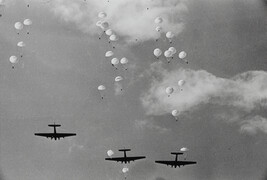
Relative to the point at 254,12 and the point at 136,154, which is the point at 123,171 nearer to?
the point at 136,154

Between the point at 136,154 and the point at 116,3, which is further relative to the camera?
the point at 136,154

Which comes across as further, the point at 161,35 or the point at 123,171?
the point at 123,171

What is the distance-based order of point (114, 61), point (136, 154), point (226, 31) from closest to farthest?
point (114, 61)
point (226, 31)
point (136, 154)

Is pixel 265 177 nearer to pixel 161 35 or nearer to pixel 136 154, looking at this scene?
pixel 136 154

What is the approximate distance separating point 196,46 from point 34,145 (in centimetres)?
2586

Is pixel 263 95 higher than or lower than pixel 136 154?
higher

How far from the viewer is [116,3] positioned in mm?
79438

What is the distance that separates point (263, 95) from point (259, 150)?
7416 millimetres

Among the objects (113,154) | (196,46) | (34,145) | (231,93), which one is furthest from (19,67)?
(231,93)

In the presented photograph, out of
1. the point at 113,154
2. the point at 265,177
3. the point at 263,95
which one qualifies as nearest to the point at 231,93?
the point at 263,95

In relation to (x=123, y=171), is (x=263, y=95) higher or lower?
higher

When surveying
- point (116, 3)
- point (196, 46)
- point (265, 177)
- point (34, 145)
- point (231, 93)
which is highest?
point (116, 3)

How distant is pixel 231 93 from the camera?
82750 millimetres

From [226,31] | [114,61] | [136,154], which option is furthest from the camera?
[136,154]
